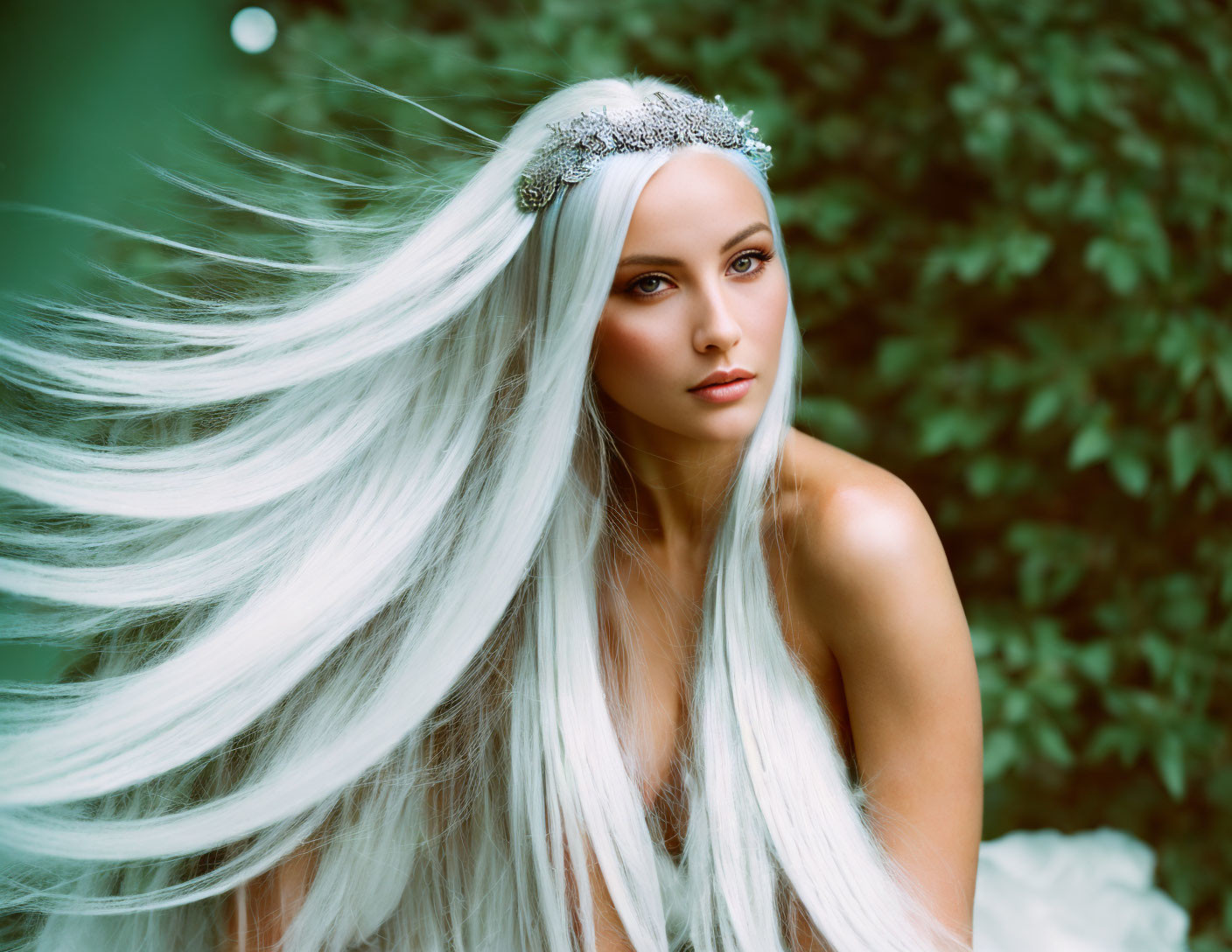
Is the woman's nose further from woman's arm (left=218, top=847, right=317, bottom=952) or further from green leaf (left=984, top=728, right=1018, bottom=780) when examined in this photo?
green leaf (left=984, top=728, right=1018, bottom=780)

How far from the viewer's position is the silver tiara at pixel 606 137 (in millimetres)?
1118

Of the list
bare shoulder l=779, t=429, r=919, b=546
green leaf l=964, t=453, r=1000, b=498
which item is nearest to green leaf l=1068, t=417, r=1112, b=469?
green leaf l=964, t=453, r=1000, b=498

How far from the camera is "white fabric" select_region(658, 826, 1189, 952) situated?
1446 mm

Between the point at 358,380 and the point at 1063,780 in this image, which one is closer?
the point at 358,380

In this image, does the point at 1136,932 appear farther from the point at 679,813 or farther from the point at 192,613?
the point at 192,613

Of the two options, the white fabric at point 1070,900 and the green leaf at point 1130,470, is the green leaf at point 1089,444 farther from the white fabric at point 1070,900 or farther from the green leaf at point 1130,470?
the white fabric at point 1070,900

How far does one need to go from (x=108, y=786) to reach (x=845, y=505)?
0.86 meters

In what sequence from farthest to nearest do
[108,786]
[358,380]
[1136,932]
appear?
[1136,932], [358,380], [108,786]

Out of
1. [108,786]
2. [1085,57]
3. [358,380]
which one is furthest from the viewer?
[1085,57]

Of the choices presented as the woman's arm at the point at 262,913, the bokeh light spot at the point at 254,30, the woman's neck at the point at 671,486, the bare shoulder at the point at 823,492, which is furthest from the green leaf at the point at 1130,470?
the bokeh light spot at the point at 254,30

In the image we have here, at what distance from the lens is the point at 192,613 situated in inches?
47.9

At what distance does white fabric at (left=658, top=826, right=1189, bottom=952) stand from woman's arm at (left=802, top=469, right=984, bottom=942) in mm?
300

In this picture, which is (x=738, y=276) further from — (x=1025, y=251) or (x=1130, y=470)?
(x=1130, y=470)

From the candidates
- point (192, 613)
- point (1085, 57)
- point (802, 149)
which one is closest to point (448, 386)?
point (192, 613)
